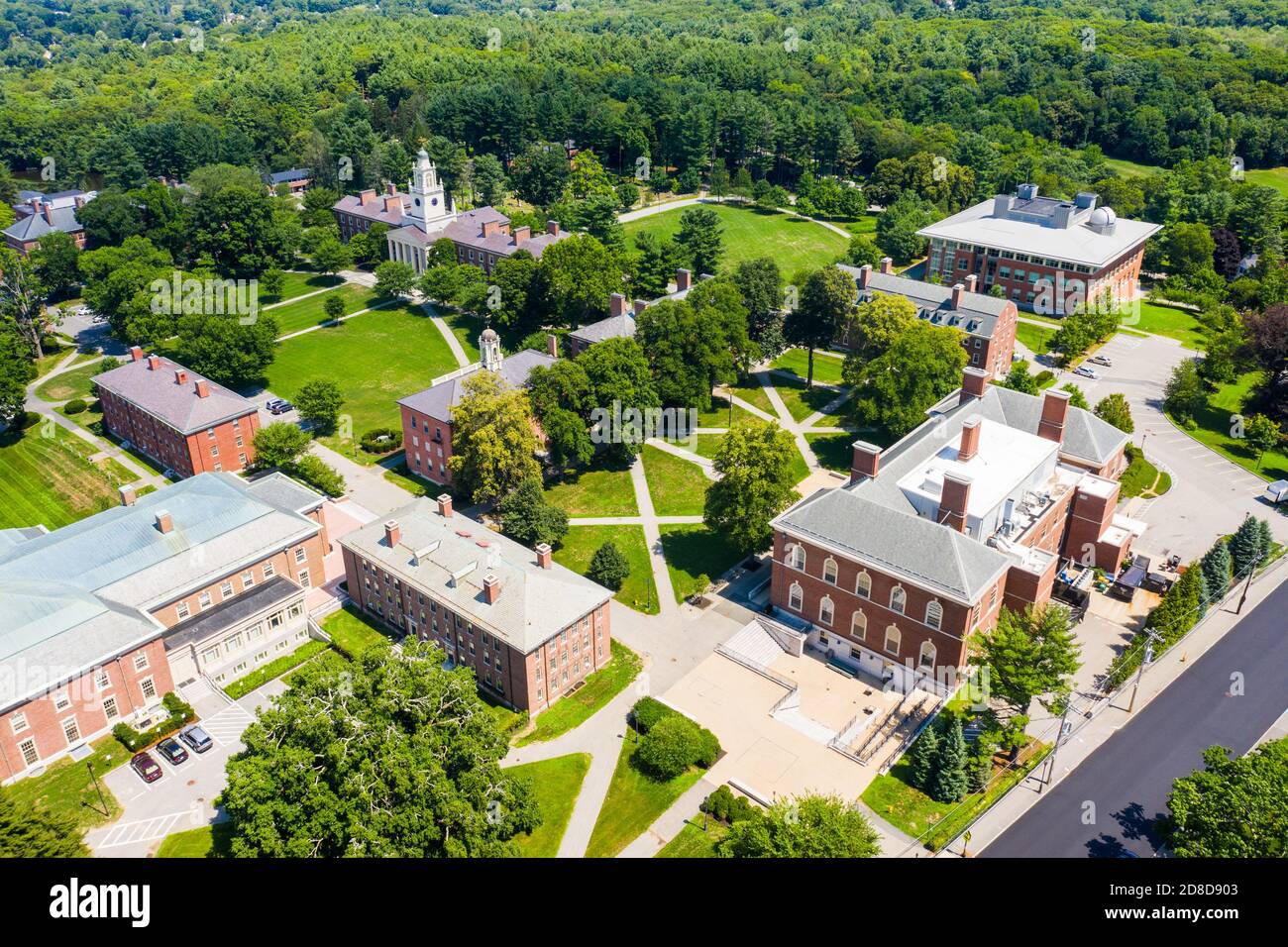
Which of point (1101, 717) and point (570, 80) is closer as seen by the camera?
point (1101, 717)

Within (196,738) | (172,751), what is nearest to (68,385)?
(196,738)

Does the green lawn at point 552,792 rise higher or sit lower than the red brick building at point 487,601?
lower

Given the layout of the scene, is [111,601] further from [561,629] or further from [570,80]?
[570,80]

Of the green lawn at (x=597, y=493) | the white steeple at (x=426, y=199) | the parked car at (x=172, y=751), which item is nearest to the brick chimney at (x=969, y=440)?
the green lawn at (x=597, y=493)

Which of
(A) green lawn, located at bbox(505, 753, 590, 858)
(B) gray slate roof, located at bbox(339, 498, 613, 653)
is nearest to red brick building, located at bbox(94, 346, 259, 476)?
(B) gray slate roof, located at bbox(339, 498, 613, 653)

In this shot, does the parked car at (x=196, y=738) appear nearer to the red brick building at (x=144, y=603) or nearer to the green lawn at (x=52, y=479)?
the red brick building at (x=144, y=603)

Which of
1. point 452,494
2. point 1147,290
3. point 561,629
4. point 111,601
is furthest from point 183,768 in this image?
point 1147,290
